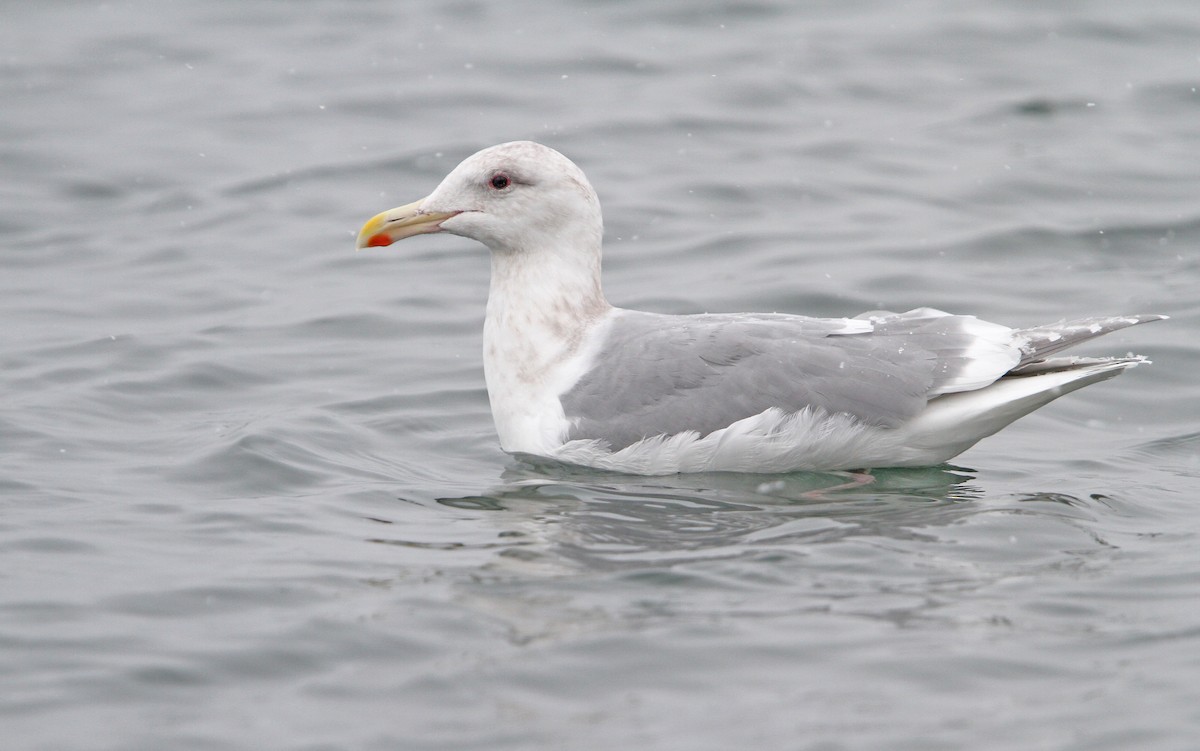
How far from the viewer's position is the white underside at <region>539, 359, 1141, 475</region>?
7.34m

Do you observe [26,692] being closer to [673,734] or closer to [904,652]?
[673,734]

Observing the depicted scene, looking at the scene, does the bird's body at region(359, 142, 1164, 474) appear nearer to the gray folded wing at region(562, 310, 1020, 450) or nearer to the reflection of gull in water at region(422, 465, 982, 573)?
the gray folded wing at region(562, 310, 1020, 450)

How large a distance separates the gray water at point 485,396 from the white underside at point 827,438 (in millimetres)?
122

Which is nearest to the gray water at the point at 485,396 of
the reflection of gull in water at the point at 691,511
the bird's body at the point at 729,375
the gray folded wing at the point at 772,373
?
the reflection of gull in water at the point at 691,511

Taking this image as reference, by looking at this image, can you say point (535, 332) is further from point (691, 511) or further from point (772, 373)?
point (691, 511)

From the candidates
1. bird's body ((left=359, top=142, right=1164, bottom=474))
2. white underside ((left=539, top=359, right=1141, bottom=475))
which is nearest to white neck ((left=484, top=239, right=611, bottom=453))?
bird's body ((left=359, top=142, right=1164, bottom=474))

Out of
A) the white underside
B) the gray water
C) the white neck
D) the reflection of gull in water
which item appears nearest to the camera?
the gray water

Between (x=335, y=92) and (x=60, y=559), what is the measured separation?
9.47m

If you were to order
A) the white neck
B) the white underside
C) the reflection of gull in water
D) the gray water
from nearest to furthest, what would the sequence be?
the gray water, the reflection of gull in water, the white underside, the white neck

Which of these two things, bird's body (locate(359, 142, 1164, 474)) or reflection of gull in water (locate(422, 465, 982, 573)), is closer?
reflection of gull in water (locate(422, 465, 982, 573))

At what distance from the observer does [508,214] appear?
7898 millimetres

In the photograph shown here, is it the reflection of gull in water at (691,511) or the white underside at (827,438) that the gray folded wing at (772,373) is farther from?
the reflection of gull in water at (691,511)

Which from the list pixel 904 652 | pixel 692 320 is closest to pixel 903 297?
pixel 692 320

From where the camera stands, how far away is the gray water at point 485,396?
5.39m
